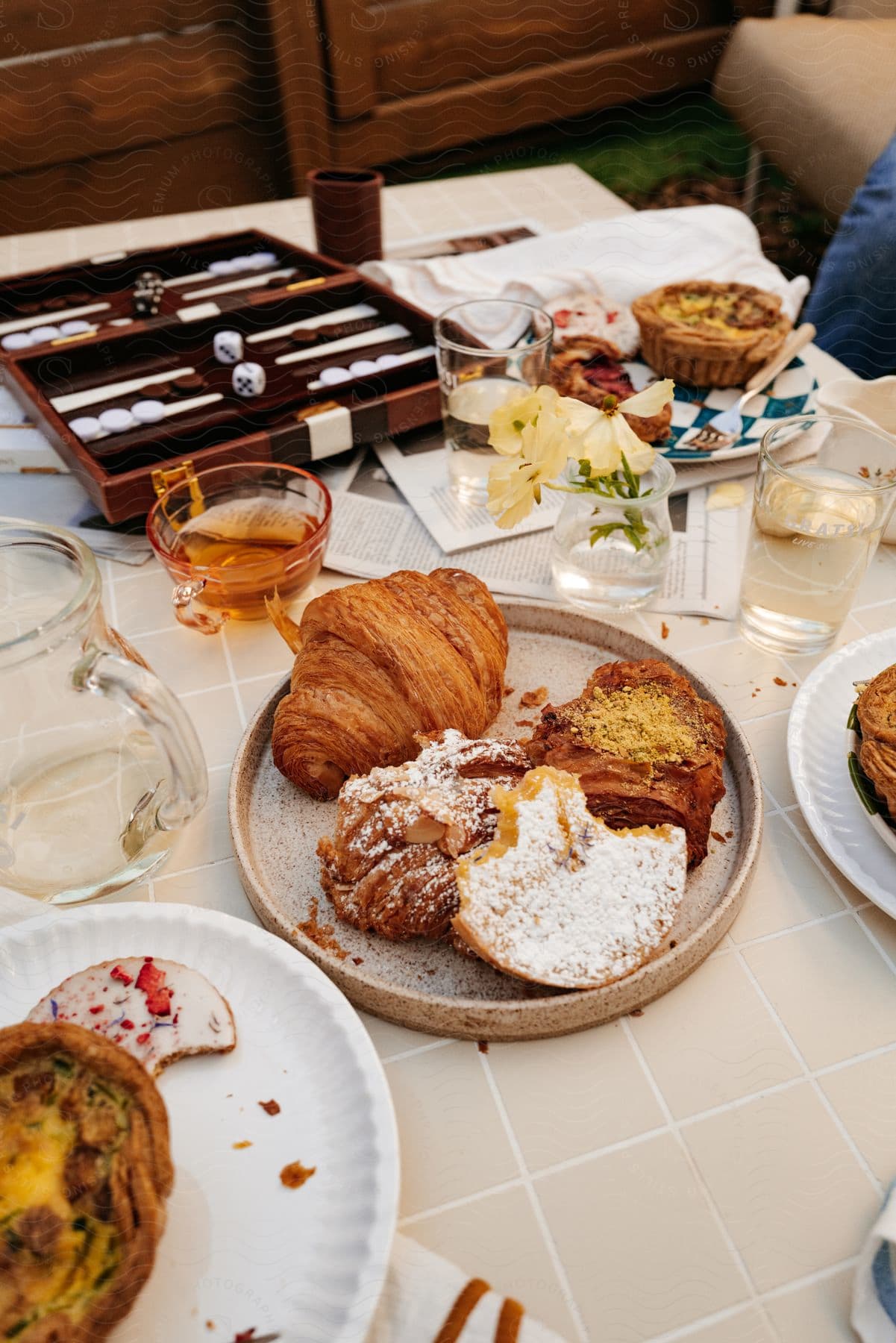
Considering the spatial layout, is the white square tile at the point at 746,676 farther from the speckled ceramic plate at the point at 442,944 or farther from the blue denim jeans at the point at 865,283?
the blue denim jeans at the point at 865,283

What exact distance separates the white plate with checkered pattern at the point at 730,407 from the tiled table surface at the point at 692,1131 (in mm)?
547

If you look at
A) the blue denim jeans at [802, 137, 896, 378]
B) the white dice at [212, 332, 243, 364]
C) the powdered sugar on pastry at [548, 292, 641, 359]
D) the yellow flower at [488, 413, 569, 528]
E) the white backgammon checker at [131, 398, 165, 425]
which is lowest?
the blue denim jeans at [802, 137, 896, 378]

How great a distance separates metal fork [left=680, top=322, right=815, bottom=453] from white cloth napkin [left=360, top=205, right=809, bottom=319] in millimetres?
144

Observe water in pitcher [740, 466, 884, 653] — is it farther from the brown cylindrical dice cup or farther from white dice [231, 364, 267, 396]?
the brown cylindrical dice cup

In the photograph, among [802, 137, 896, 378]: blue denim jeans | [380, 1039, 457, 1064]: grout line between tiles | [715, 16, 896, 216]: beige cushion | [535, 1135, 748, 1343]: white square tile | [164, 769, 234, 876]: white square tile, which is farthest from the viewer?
[715, 16, 896, 216]: beige cushion

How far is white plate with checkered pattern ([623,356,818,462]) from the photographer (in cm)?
121

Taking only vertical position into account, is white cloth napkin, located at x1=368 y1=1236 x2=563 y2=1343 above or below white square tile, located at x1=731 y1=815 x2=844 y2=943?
above

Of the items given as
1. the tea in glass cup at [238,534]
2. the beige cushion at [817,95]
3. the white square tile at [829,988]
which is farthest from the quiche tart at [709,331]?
the beige cushion at [817,95]

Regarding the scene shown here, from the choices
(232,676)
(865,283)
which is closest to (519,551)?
(232,676)

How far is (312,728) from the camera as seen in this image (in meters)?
0.79

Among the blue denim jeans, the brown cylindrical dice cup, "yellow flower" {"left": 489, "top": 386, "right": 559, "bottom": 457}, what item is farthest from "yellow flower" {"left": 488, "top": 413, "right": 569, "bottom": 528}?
the blue denim jeans

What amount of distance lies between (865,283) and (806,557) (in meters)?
1.26

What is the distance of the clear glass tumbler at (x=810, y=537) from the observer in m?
0.90

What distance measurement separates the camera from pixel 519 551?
114cm
